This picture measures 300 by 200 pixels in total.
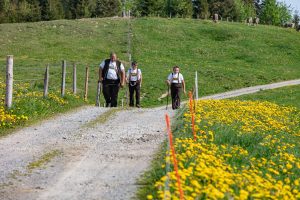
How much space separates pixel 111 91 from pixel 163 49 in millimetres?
34355

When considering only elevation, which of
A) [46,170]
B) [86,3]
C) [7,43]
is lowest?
[46,170]

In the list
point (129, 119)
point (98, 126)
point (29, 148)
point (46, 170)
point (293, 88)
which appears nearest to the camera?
point (46, 170)

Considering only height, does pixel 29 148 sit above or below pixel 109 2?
below

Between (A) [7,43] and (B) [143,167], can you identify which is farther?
(A) [7,43]

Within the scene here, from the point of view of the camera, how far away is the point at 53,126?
43.5 ft

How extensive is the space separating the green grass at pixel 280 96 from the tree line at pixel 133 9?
51.5 metres

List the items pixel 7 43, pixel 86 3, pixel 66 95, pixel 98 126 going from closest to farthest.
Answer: pixel 98 126 → pixel 66 95 → pixel 7 43 → pixel 86 3

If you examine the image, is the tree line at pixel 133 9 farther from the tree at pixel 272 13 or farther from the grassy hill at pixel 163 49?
the grassy hill at pixel 163 49

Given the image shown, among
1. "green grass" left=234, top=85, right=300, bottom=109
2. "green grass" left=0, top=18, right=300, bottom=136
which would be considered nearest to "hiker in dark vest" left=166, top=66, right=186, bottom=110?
"green grass" left=0, top=18, right=300, bottom=136

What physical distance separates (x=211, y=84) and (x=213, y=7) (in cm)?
7143

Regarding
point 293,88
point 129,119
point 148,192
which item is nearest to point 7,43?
point 293,88

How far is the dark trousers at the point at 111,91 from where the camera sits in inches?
745

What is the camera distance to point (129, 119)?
585 inches

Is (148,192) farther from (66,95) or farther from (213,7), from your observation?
(213,7)
